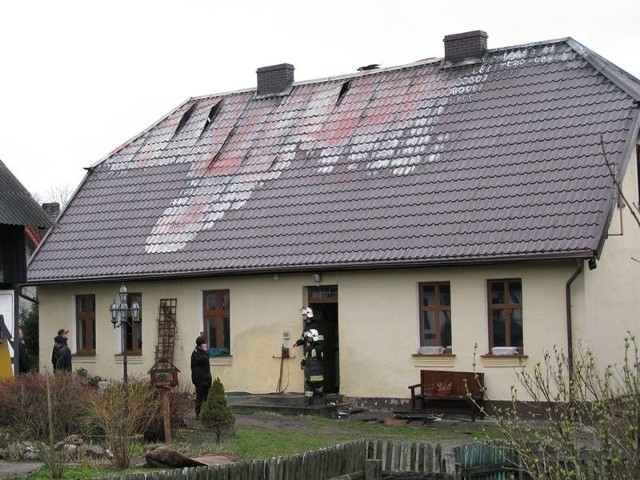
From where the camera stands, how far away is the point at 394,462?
1270 centimetres

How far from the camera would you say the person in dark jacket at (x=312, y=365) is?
77.8ft

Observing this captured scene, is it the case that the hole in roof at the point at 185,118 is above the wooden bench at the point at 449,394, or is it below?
above

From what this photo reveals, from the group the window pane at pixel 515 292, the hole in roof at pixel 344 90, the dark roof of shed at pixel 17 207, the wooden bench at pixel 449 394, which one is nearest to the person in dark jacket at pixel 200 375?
the wooden bench at pixel 449 394

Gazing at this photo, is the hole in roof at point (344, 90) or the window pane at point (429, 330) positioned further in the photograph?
the hole in roof at point (344, 90)

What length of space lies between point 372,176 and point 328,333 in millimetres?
3666

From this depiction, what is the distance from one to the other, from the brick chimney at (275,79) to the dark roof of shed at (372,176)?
0.41m

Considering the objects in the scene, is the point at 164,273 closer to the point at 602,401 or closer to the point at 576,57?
the point at 576,57

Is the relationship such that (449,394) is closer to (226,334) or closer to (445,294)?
(445,294)

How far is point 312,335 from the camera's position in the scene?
936 inches

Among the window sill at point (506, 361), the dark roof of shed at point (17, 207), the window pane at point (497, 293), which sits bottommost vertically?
the window sill at point (506, 361)

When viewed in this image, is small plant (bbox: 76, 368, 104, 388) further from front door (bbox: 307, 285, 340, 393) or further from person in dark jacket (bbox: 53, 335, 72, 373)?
front door (bbox: 307, 285, 340, 393)

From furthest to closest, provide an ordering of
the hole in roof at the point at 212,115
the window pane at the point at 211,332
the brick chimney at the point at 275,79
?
the hole in roof at the point at 212,115, the brick chimney at the point at 275,79, the window pane at the point at 211,332

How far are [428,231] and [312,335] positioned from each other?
3.20m

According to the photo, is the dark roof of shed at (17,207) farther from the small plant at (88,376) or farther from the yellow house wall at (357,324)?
the small plant at (88,376)
